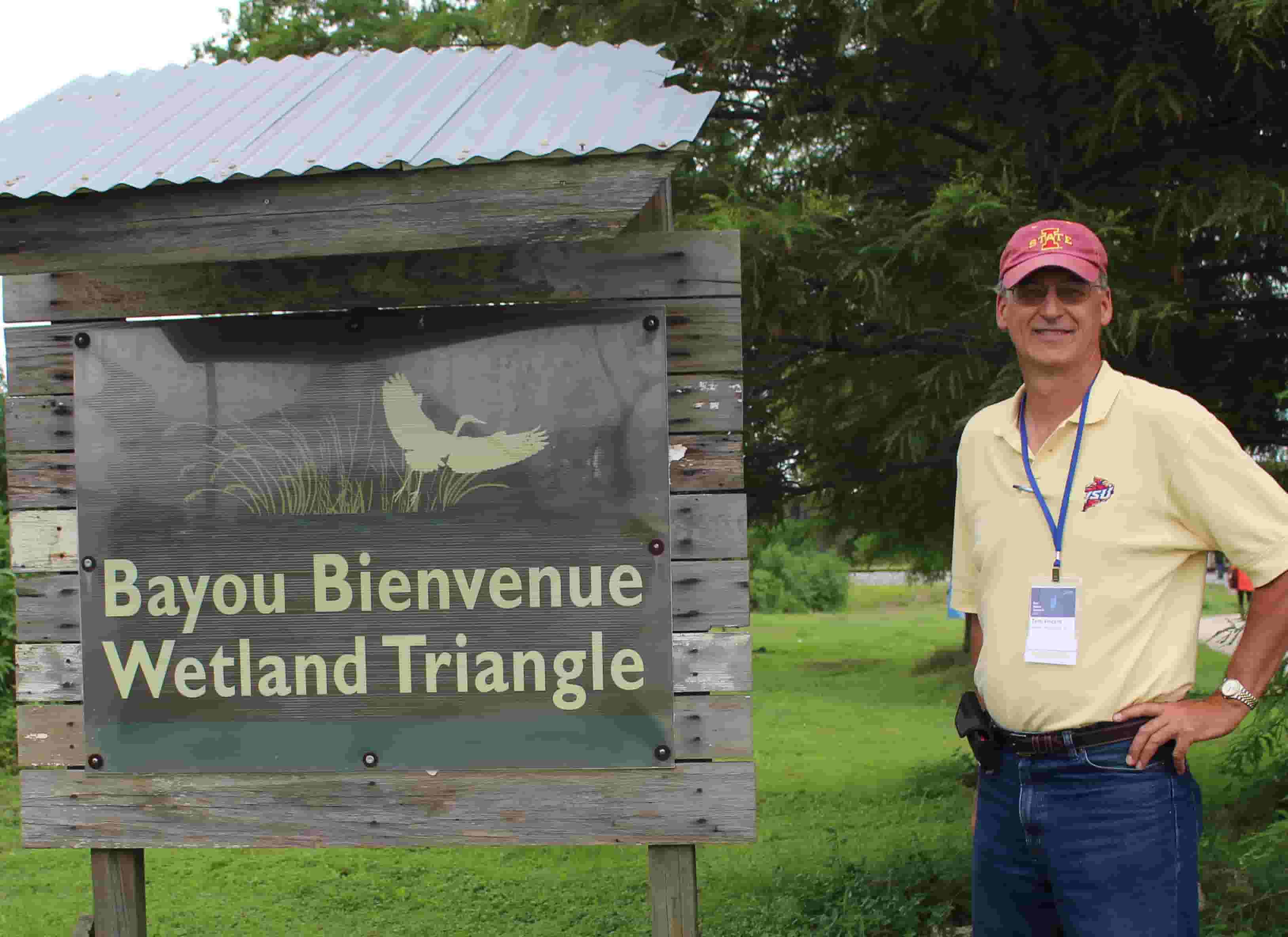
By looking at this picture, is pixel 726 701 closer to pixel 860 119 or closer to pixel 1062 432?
pixel 1062 432

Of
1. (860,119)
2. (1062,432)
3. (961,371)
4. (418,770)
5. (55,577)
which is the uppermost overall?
(860,119)

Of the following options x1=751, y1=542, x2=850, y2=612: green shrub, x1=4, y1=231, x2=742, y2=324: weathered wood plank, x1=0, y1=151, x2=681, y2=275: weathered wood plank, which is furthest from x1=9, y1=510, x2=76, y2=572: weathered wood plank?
x1=751, y1=542, x2=850, y2=612: green shrub

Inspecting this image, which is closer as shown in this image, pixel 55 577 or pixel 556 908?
pixel 55 577

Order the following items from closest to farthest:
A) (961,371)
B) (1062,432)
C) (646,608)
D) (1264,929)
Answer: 1. (1062,432)
2. (646,608)
3. (1264,929)
4. (961,371)

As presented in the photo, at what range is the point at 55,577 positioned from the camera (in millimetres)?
4074

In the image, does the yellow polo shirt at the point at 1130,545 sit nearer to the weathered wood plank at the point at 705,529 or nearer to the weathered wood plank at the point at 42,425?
the weathered wood plank at the point at 705,529

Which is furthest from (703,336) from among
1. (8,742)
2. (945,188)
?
(8,742)

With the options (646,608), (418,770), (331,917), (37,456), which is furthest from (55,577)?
(331,917)

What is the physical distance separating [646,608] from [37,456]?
190cm

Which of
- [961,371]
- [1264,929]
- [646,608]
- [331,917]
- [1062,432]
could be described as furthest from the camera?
[331,917]

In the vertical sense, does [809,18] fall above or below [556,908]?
above

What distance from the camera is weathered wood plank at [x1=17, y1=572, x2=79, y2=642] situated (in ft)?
13.3

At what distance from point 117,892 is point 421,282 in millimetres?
2114

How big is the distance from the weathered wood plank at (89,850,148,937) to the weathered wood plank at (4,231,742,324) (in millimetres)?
1662
